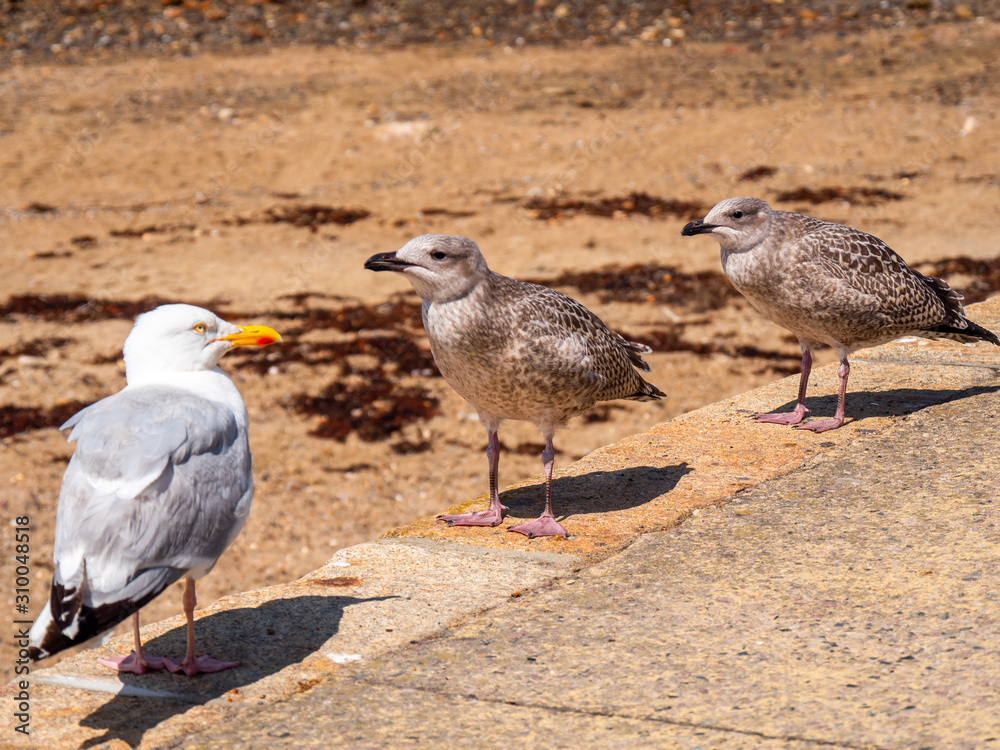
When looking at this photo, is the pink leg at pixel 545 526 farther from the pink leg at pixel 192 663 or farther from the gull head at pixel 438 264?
the pink leg at pixel 192 663

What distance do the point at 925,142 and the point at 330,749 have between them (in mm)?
15994

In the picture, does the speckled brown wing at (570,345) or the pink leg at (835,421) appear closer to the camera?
the speckled brown wing at (570,345)

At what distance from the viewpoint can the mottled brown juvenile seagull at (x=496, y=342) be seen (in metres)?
4.63

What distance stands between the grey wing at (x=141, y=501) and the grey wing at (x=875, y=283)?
3.35 meters

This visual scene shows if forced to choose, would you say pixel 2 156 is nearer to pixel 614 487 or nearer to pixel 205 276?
pixel 205 276

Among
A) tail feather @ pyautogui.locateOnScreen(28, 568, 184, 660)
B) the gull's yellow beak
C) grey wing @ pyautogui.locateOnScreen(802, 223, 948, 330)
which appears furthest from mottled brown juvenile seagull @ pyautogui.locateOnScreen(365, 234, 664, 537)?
tail feather @ pyautogui.locateOnScreen(28, 568, 184, 660)

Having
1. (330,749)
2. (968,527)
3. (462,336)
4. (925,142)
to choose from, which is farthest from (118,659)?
(925,142)

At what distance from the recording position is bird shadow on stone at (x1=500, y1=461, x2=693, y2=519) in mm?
4703

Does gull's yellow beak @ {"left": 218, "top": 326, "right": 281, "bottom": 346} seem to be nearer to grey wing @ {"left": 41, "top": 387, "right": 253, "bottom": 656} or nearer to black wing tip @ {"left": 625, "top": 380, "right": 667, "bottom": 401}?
grey wing @ {"left": 41, "top": 387, "right": 253, "bottom": 656}

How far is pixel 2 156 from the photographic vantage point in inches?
725

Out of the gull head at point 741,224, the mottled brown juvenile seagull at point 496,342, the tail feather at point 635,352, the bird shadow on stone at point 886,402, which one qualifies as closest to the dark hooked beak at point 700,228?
the gull head at point 741,224

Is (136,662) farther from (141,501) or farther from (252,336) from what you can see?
(252,336)

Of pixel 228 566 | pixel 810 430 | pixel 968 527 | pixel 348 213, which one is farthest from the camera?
pixel 348 213

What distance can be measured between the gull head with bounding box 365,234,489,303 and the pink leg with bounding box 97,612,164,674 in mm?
1789
